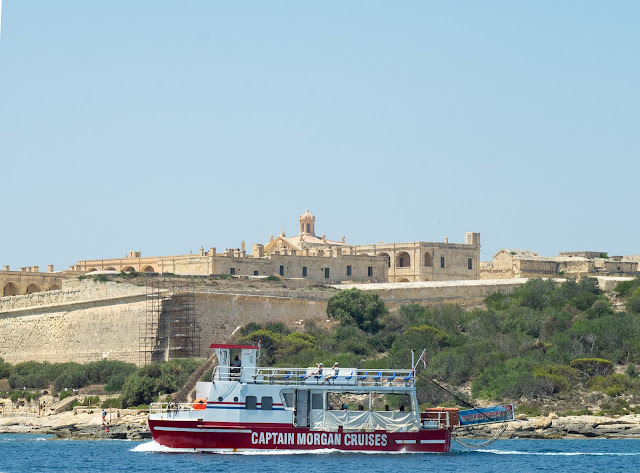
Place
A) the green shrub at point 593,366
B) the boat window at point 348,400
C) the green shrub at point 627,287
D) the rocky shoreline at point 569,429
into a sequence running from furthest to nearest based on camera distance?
1. the green shrub at point 627,287
2. the green shrub at point 593,366
3. the boat window at point 348,400
4. the rocky shoreline at point 569,429

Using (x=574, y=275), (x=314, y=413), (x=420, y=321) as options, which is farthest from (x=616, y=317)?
(x=314, y=413)

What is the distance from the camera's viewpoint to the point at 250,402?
33750 mm

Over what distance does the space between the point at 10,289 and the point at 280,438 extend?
35655 millimetres

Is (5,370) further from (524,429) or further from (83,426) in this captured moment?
(524,429)

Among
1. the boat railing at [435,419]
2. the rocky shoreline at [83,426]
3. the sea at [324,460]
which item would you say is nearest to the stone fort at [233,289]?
the rocky shoreline at [83,426]

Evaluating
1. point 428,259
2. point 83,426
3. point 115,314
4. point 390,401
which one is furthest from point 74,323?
point 428,259

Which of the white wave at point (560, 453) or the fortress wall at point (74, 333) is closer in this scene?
the white wave at point (560, 453)

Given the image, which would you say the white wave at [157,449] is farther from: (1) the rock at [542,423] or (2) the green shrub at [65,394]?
(2) the green shrub at [65,394]

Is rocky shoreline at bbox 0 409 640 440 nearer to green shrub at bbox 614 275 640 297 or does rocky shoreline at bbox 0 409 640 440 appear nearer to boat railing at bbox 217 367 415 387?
boat railing at bbox 217 367 415 387

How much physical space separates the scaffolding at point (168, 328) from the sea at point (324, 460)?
12473 mm

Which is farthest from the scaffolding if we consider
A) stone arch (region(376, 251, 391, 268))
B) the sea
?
stone arch (region(376, 251, 391, 268))

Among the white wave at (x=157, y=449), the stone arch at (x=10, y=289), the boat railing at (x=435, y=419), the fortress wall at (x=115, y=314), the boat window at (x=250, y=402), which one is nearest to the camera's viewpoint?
the boat window at (x=250, y=402)

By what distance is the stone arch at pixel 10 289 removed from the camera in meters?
66.1

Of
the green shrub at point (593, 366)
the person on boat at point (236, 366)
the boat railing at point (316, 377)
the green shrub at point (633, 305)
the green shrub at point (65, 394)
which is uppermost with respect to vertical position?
the green shrub at point (633, 305)
